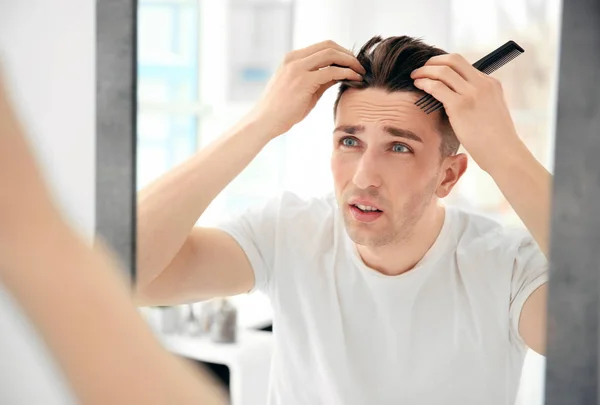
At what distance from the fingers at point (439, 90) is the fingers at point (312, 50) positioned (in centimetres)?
8

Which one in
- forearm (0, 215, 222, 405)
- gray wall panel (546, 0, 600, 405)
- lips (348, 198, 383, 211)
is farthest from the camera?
lips (348, 198, 383, 211)

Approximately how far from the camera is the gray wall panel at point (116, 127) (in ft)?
2.20

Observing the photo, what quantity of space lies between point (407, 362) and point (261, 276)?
17 cm

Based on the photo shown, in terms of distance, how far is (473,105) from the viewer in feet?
2.01

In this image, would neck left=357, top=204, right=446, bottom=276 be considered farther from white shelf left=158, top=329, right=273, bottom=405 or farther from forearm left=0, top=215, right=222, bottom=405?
forearm left=0, top=215, right=222, bottom=405

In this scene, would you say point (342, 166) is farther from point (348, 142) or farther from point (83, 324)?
point (83, 324)

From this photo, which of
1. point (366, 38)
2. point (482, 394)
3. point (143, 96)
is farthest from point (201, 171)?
point (482, 394)

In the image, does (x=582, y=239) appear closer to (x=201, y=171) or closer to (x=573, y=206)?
(x=573, y=206)

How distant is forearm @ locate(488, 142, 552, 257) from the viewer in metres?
0.57

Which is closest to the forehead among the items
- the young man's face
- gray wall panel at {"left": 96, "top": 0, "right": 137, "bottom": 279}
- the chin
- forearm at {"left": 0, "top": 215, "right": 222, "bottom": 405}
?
the young man's face

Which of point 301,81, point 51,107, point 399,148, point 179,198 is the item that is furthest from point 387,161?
point 51,107

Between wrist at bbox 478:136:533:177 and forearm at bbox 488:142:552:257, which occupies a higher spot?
wrist at bbox 478:136:533:177

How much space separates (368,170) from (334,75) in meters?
0.10

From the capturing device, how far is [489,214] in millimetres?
605
